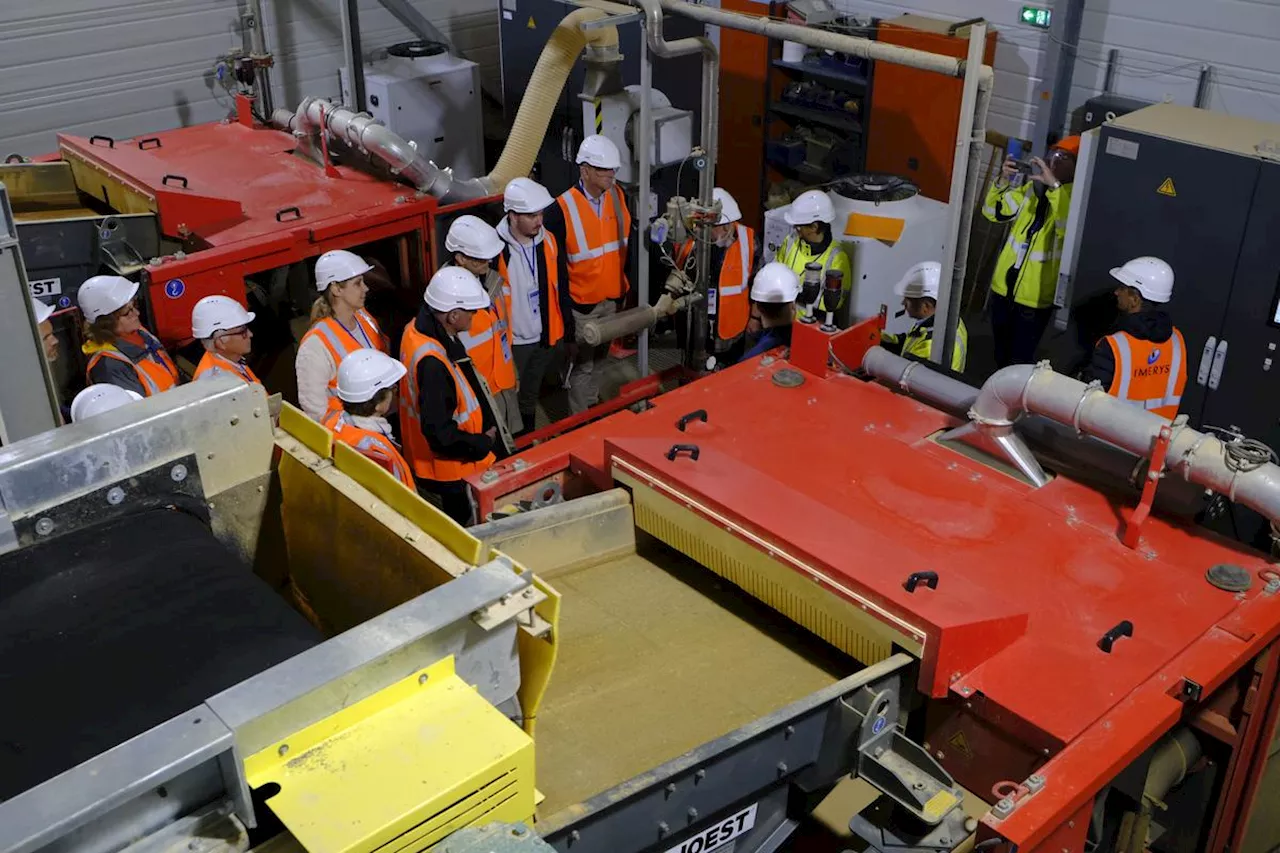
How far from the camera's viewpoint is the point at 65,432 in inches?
91.7

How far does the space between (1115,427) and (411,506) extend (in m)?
2.37

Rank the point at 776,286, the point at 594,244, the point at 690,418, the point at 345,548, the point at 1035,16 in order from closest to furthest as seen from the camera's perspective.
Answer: the point at 345,548, the point at 690,418, the point at 776,286, the point at 594,244, the point at 1035,16

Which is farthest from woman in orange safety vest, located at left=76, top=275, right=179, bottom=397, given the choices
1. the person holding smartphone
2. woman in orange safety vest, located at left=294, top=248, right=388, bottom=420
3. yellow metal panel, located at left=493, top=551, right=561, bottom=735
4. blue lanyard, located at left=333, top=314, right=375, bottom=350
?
the person holding smartphone

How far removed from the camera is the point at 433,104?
→ 9164 mm

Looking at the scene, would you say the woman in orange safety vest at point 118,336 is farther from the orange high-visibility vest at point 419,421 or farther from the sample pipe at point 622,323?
the sample pipe at point 622,323

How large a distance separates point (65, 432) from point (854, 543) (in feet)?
6.95

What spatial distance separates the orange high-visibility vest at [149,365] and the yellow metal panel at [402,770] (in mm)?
3508

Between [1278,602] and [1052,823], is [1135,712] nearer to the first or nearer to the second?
[1052,823]

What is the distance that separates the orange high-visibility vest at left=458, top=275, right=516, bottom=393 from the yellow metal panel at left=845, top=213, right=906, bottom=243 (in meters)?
1.91

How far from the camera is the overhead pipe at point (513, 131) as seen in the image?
6.60 metres

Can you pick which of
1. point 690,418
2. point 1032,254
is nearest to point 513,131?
point 1032,254

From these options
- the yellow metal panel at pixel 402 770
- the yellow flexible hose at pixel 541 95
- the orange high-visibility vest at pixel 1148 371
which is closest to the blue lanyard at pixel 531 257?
the yellow flexible hose at pixel 541 95

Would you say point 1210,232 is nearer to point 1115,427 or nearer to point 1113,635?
point 1115,427

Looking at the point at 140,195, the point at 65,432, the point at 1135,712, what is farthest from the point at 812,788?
the point at 140,195
